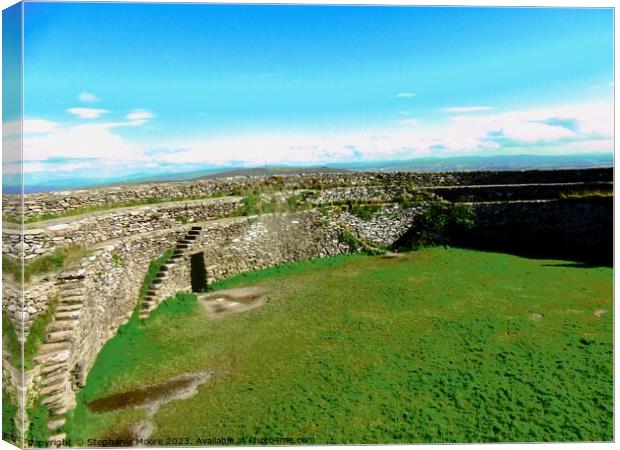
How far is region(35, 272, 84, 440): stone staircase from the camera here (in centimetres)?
690

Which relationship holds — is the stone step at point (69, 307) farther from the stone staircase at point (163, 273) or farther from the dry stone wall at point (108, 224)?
the stone staircase at point (163, 273)

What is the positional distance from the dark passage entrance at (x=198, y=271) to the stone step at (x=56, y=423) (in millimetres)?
5969

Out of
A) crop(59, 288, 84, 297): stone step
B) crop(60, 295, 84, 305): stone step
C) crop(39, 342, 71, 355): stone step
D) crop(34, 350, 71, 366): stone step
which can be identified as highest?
crop(59, 288, 84, 297): stone step

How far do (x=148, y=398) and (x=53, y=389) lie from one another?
1391mm

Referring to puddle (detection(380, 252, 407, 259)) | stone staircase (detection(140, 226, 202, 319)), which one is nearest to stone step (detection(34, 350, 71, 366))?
stone staircase (detection(140, 226, 202, 319))

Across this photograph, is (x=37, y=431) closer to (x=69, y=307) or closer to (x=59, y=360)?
(x=59, y=360)

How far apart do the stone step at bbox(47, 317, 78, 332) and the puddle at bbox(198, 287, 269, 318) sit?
11.6 feet

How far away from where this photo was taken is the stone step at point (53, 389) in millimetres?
6891

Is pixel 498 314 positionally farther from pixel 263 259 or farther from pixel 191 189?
pixel 191 189

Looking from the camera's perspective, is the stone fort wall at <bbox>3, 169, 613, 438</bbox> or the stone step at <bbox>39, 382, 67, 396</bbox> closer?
the stone step at <bbox>39, 382, 67, 396</bbox>

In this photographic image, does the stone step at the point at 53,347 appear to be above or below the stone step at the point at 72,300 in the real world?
below

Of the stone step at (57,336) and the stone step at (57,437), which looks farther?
the stone step at (57,336)

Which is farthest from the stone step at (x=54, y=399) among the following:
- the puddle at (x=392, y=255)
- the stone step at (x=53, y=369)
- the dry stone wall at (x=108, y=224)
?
the puddle at (x=392, y=255)

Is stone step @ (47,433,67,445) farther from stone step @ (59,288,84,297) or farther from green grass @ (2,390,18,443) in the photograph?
stone step @ (59,288,84,297)
